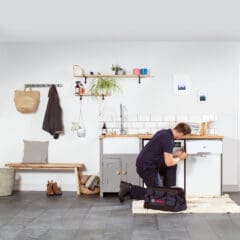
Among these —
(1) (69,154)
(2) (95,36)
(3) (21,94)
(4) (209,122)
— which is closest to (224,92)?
(4) (209,122)

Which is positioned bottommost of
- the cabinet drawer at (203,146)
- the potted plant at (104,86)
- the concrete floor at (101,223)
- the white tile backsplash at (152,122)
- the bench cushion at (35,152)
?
the concrete floor at (101,223)

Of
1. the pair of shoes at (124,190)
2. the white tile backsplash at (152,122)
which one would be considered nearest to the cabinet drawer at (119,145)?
the white tile backsplash at (152,122)

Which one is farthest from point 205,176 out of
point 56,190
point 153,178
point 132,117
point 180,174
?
point 56,190

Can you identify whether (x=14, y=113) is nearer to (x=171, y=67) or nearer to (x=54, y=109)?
(x=54, y=109)

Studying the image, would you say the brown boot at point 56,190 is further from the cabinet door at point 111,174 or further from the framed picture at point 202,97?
the framed picture at point 202,97

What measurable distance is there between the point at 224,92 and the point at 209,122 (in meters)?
0.53

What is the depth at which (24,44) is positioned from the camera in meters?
6.96

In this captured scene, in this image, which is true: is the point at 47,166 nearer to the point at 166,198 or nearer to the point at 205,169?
the point at 166,198

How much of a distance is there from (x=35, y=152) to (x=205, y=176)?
2641 millimetres

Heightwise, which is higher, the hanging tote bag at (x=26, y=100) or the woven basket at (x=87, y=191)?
the hanging tote bag at (x=26, y=100)

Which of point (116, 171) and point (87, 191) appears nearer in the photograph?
point (116, 171)

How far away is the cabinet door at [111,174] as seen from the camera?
623 cm

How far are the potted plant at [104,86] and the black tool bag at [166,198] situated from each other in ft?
7.23

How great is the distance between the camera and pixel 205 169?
19.8ft
